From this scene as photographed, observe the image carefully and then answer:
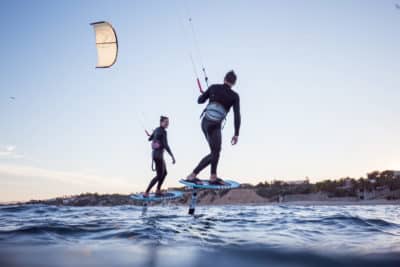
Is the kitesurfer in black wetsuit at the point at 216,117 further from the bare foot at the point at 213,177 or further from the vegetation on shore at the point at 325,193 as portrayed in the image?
the vegetation on shore at the point at 325,193

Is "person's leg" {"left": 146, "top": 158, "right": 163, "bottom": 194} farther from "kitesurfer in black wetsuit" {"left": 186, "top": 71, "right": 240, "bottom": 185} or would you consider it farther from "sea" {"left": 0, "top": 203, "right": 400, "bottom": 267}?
"sea" {"left": 0, "top": 203, "right": 400, "bottom": 267}

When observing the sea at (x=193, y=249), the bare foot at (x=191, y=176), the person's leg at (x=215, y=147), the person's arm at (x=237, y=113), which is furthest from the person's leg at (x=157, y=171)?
the sea at (x=193, y=249)

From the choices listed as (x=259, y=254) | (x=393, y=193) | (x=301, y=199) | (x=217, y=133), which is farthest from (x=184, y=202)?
(x=259, y=254)

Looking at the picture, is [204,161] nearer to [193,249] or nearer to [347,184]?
[193,249]

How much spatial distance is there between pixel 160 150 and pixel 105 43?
172 inches

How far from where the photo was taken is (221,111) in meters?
7.73

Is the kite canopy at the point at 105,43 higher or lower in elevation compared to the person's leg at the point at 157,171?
higher

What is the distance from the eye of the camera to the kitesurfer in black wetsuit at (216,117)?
7.71 m

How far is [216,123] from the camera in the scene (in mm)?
7730

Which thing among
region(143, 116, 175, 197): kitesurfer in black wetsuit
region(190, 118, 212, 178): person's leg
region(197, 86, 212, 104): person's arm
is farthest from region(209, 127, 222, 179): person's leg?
region(143, 116, 175, 197): kitesurfer in black wetsuit

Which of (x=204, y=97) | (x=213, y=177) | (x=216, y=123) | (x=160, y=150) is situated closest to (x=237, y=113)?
(x=216, y=123)

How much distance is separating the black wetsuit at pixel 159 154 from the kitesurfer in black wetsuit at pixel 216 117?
311 centimetres

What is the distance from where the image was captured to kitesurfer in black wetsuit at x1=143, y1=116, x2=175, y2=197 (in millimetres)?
10750

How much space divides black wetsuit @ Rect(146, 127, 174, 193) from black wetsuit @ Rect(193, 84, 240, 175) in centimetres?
315
